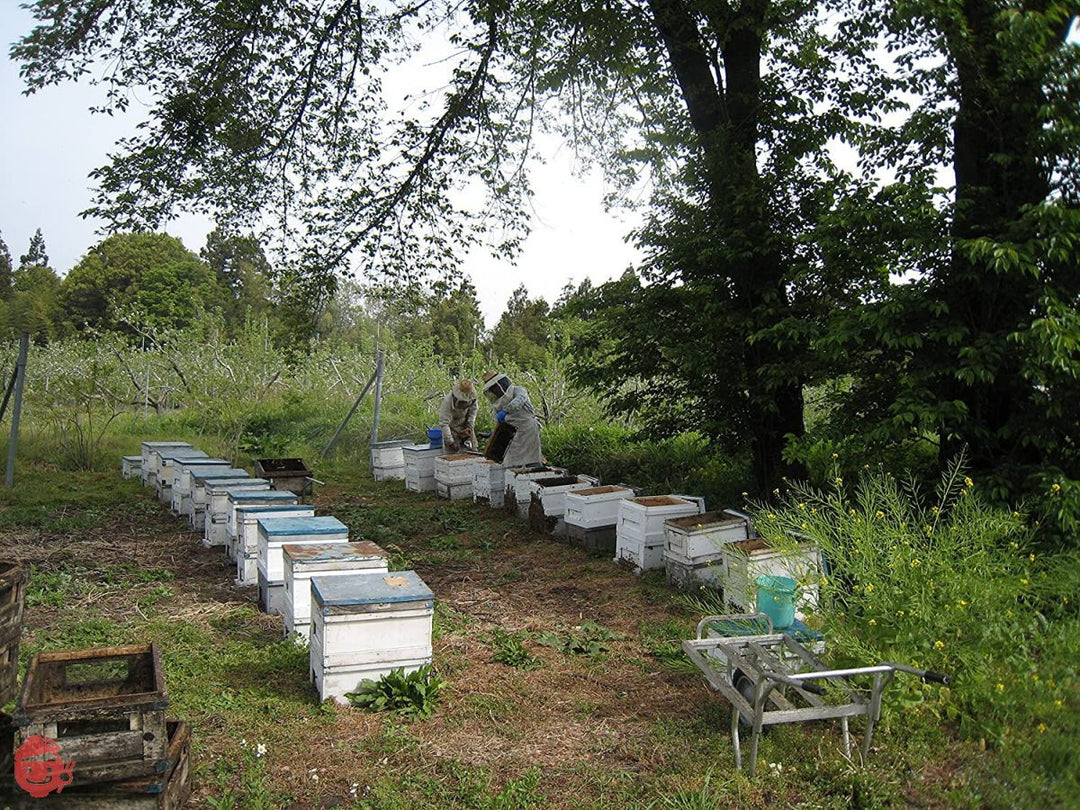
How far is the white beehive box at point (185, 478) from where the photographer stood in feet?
27.8

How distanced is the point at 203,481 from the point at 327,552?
3.45 meters

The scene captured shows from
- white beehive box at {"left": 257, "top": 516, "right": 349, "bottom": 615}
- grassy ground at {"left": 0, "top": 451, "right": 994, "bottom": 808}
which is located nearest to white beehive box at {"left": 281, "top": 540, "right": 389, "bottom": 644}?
grassy ground at {"left": 0, "top": 451, "right": 994, "bottom": 808}

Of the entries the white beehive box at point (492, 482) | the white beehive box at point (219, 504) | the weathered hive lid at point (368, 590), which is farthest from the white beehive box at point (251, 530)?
the white beehive box at point (492, 482)

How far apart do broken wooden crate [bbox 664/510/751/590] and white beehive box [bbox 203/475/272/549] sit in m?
3.60

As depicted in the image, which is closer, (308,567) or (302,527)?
(308,567)

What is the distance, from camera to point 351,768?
3.50 metres

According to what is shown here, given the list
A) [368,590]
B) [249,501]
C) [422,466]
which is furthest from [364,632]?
[422,466]

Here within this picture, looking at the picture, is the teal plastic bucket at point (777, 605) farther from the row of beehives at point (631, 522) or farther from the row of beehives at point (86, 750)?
the row of beehives at point (86, 750)

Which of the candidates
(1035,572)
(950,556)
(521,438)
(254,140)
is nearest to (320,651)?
(950,556)

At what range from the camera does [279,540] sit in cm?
536

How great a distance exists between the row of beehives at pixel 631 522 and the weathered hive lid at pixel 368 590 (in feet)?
5.78

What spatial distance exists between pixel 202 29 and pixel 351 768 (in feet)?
29.8

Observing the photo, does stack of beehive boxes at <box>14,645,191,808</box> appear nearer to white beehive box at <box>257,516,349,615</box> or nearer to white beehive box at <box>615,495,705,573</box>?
white beehive box at <box>257,516,349,615</box>

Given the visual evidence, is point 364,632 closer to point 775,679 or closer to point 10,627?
point 10,627
